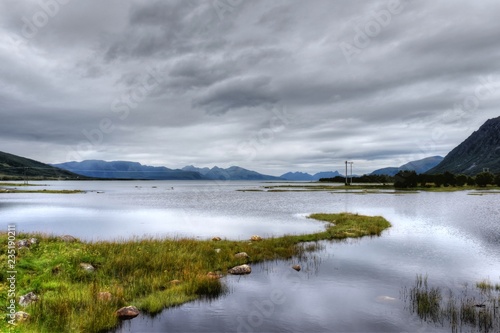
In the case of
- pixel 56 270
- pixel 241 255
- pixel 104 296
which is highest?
pixel 56 270

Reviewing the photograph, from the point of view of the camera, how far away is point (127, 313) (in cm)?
1772

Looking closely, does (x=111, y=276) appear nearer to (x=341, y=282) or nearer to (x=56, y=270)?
(x=56, y=270)

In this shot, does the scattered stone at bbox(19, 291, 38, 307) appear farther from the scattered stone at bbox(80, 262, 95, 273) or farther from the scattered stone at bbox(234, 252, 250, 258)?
the scattered stone at bbox(234, 252, 250, 258)

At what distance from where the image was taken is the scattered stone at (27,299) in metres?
16.9

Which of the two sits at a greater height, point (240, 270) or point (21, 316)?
point (21, 316)

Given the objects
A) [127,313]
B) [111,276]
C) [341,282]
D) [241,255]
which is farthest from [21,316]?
[341,282]

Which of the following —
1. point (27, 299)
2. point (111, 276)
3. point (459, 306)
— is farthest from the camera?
point (111, 276)

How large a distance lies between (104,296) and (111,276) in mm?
5338

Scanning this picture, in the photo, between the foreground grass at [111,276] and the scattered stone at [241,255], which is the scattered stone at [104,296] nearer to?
the foreground grass at [111,276]

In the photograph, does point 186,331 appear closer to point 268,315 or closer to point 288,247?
point 268,315

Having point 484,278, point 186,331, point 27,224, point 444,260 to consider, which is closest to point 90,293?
point 186,331

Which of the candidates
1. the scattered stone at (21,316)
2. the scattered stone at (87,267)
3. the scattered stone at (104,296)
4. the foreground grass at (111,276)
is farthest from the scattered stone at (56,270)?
the scattered stone at (21,316)

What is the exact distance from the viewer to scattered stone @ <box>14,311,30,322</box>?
48.2 ft

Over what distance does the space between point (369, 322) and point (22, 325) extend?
16793 mm
